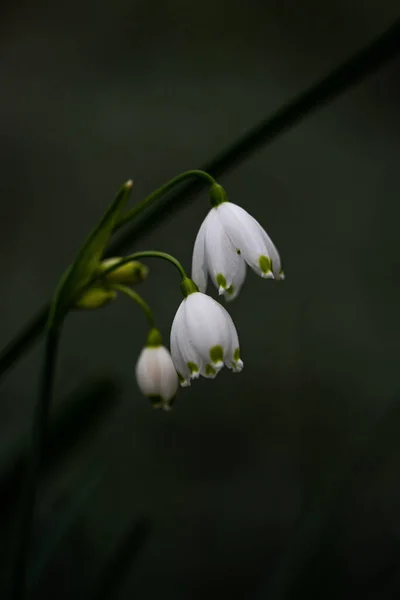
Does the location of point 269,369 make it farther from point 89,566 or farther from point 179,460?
point 89,566

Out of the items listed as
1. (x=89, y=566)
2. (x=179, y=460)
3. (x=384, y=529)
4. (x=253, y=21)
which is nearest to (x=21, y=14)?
(x=253, y=21)

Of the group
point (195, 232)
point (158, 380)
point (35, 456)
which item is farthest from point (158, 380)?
point (195, 232)

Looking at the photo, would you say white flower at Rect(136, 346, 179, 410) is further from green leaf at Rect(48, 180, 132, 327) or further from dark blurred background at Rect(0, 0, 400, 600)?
dark blurred background at Rect(0, 0, 400, 600)

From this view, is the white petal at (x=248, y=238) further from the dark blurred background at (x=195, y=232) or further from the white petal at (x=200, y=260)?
the dark blurred background at (x=195, y=232)

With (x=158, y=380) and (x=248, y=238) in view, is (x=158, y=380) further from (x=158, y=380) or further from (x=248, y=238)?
(x=248, y=238)

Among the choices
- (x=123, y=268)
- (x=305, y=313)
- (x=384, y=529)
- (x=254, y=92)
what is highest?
(x=254, y=92)

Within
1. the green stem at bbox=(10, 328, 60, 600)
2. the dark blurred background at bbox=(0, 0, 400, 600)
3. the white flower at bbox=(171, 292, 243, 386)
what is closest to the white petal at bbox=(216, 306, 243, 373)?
the white flower at bbox=(171, 292, 243, 386)
